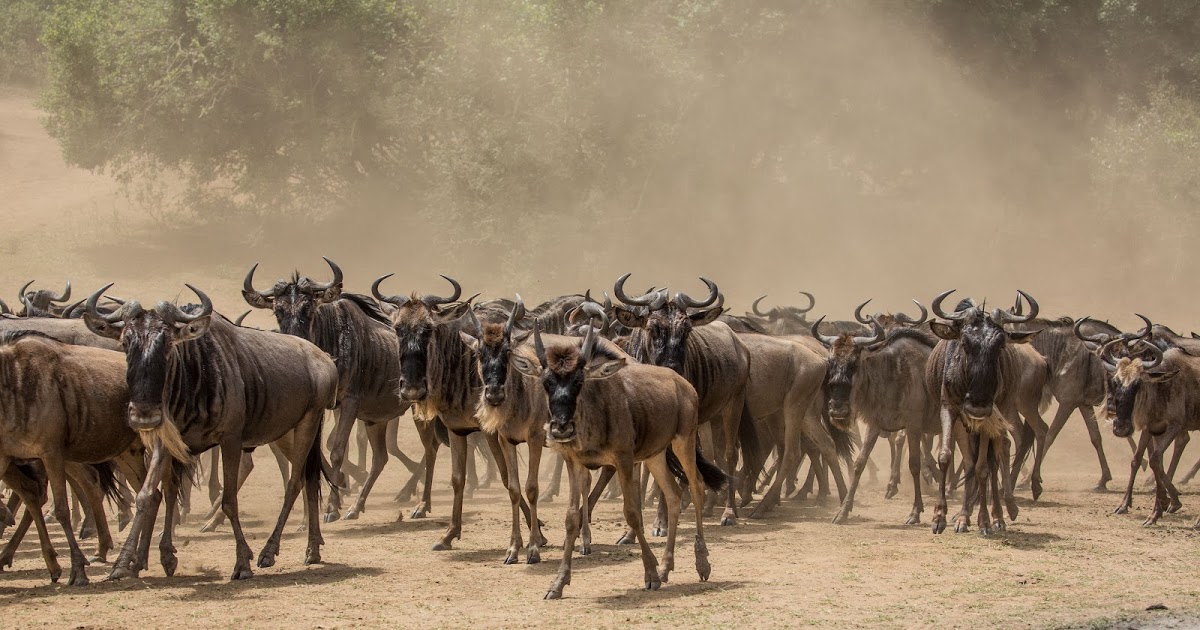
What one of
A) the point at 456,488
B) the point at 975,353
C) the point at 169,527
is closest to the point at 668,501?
the point at 456,488

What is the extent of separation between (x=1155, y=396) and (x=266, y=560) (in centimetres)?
999

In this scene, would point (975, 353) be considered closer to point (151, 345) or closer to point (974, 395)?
point (974, 395)

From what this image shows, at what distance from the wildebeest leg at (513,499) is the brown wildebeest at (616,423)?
1.48 m

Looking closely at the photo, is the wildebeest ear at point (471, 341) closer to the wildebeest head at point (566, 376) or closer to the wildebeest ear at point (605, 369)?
the wildebeest head at point (566, 376)

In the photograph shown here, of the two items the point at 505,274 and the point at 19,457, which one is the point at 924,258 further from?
the point at 19,457

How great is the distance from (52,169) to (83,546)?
3513cm

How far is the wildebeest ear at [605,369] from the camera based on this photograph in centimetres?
951

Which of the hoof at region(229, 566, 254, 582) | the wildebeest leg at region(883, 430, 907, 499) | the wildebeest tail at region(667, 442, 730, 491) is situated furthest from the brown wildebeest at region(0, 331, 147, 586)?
the wildebeest leg at region(883, 430, 907, 499)

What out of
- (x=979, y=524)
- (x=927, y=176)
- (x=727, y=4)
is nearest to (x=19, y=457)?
(x=979, y=524)

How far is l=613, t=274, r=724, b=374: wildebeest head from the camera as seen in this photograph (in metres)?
13.1

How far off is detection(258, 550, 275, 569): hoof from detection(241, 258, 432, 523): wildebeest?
295 cm

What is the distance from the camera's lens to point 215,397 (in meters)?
10.4

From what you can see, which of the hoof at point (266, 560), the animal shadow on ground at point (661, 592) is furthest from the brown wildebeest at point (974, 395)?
the hoof at point (266, 560)

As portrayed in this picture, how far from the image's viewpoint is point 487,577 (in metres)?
10.7
